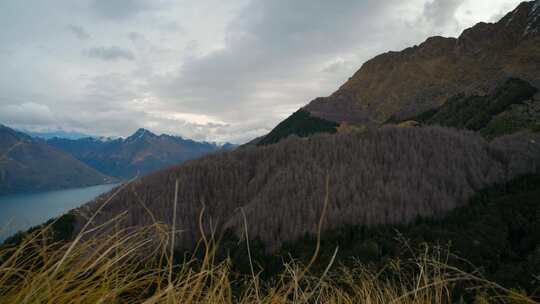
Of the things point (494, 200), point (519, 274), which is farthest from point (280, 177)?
point (519, 274)

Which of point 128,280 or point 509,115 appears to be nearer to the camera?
point 128,280

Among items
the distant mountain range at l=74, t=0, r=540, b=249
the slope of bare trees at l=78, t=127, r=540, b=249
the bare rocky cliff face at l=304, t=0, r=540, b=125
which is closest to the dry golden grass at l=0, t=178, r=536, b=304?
the distant mountain range at l=74, t=0, r=540, b=249

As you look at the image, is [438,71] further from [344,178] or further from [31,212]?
[344,178]

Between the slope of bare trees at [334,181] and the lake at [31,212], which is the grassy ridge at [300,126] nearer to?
the lake at [31,212]

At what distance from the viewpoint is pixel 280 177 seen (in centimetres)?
1591

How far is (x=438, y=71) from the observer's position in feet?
398

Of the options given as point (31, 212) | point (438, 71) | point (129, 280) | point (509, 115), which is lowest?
point (31, 212)

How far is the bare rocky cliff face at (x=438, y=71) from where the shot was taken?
90375mm

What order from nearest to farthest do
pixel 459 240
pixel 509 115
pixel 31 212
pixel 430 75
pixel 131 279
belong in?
pixel 131 279, pixel 459 240, pixel 509 115, pixel 31 212, pixel 430 75

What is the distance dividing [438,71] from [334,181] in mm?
122837

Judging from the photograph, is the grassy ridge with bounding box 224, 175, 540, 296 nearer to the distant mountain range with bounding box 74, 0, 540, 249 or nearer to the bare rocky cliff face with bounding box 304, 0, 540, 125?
the distant mountain range with bounding box 74, 0, 540, 249

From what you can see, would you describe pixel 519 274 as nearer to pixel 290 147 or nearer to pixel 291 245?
pixel 291 245

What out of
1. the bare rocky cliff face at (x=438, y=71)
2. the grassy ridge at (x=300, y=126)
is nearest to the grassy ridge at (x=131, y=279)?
the bare rocky cliff face at (x=438, y=71)

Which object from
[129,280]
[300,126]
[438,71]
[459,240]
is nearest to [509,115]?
[459,240]
